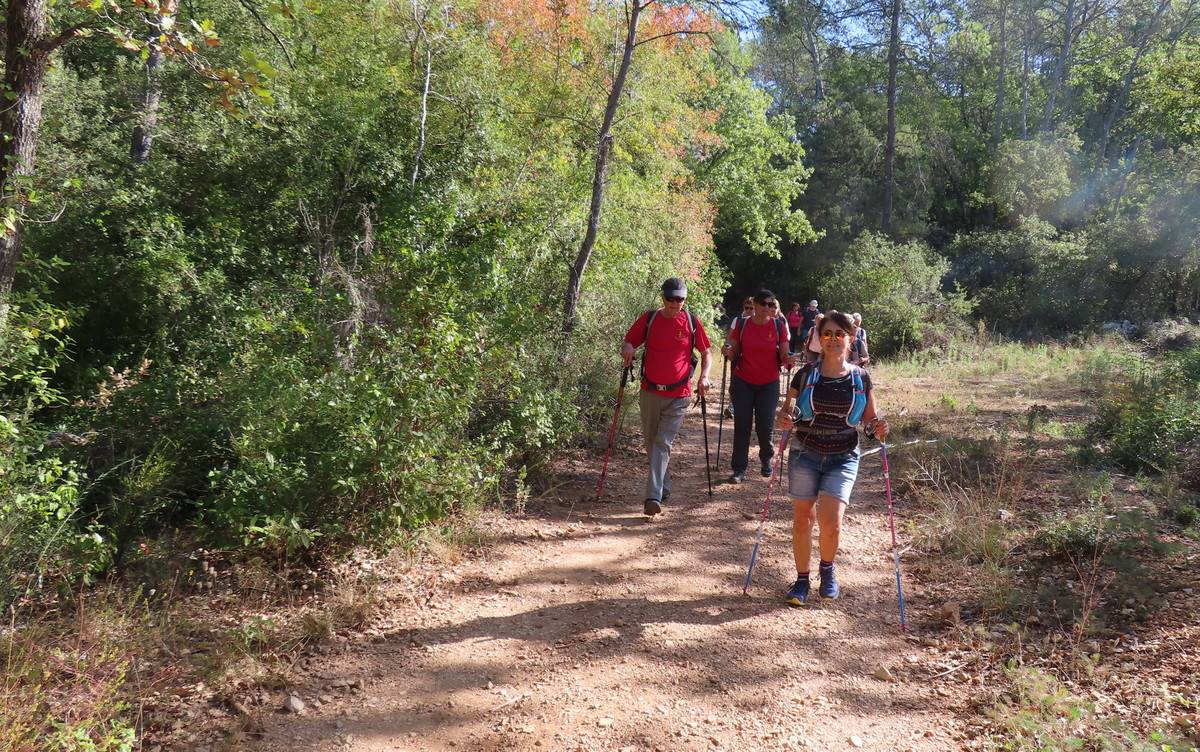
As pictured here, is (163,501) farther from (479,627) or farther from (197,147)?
(197,147)

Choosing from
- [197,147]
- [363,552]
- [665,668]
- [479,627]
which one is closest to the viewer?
[665,668]

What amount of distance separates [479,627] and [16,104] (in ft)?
15.6

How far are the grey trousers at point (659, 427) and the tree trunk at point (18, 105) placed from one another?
4778mm

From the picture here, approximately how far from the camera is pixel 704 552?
223 inches

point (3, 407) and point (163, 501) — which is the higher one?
point (3, 407)

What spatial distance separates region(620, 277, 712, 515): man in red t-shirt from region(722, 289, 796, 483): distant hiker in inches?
39.0

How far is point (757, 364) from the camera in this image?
23.7 feet

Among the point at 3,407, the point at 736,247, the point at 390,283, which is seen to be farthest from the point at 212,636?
the point at 736,247

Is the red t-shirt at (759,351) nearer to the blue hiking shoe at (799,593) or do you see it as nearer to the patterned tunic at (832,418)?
the patterned tunic at (832,418)

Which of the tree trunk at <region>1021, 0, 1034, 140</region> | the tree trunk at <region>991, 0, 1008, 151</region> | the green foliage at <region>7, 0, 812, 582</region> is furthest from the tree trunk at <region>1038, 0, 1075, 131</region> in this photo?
the green foliage at <region>7, 0, 812, 582</region>

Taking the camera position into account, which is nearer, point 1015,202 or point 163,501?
point 163,501

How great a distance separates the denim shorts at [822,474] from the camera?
4457 millimetres

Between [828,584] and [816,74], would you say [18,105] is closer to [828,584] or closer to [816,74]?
[828,584]

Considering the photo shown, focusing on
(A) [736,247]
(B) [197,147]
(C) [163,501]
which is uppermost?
(A) [736,247]
